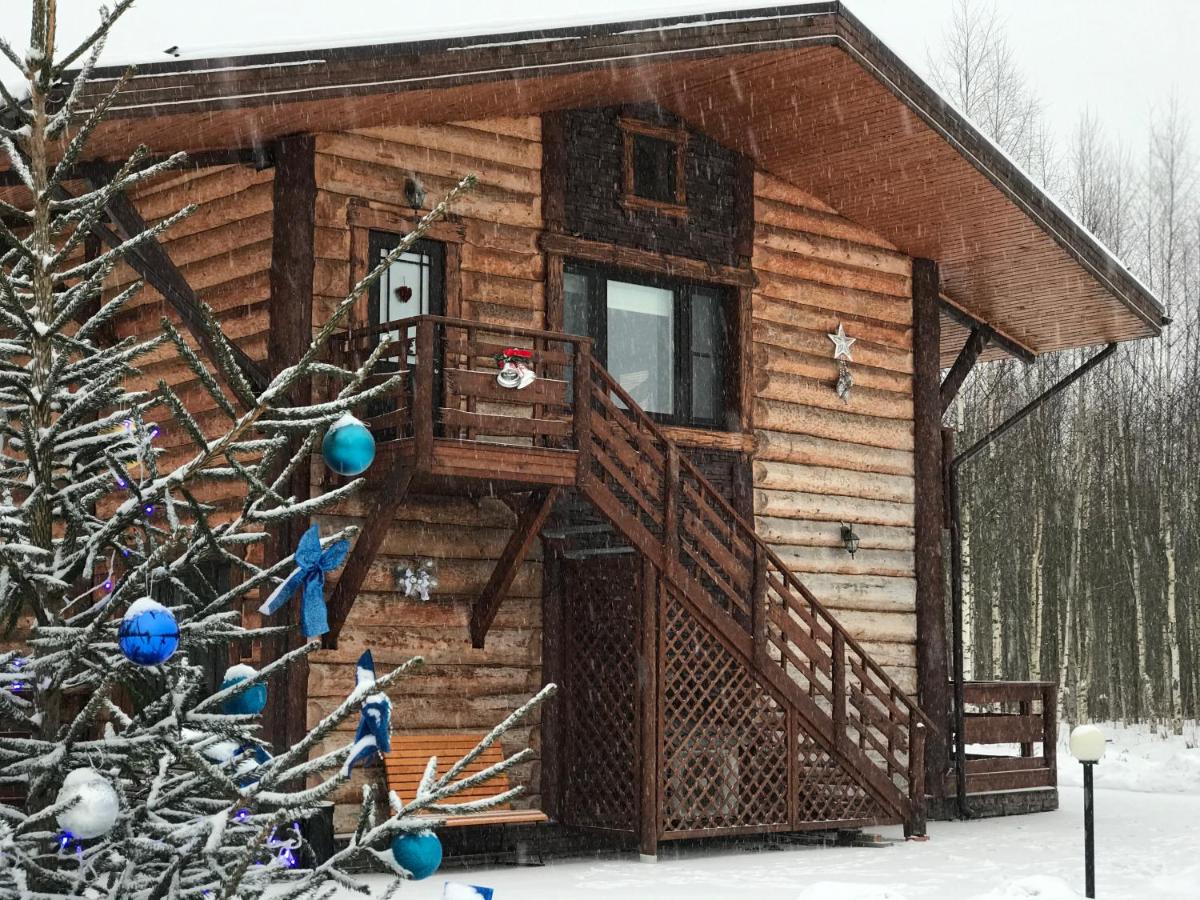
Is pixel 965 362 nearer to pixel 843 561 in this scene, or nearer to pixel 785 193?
pixel 843 561

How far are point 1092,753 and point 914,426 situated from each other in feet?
25.5

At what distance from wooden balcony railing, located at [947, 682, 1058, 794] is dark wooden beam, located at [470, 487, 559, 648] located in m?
5.98

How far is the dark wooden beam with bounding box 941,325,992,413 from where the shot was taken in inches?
680

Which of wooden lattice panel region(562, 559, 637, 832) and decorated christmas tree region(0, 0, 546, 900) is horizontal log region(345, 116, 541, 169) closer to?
wooden lattice panel region(562, 559, 637, 832)

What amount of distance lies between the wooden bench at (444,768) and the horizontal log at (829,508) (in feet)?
12.6

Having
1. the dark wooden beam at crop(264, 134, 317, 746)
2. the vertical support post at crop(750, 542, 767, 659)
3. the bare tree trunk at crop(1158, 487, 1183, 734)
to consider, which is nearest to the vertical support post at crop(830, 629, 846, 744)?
the vertical support post at crop(750, 542, 767, 659)

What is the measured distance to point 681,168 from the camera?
14539 mm

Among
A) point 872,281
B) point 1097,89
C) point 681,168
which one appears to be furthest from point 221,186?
point 1097,89

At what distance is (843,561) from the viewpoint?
1565cm

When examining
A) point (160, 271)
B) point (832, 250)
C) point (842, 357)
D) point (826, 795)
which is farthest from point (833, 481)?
point (160, 271)

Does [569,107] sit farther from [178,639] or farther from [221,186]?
[178,639]

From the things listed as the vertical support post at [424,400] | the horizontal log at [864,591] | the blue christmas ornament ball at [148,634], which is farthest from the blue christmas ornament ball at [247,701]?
the horizontal log at [864,591]

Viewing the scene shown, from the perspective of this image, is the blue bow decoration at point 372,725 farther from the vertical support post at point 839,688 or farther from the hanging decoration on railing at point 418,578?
the vertical support post at point 839,688

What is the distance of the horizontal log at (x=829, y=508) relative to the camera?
592 inches
